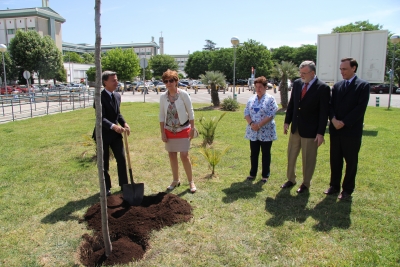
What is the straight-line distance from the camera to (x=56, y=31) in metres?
79.1

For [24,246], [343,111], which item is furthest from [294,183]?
[24,246]

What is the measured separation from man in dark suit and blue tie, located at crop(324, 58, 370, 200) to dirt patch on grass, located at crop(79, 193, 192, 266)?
7.27 ft

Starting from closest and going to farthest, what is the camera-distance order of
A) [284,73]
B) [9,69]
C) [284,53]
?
1. [284,73]
2. [9,69]
3. [284,53]

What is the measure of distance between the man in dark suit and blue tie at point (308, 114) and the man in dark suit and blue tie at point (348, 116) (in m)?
0.16

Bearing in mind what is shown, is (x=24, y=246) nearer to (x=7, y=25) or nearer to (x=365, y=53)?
(x=365, y=53)

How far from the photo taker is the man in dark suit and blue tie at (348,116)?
4109 mm

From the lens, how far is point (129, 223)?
3.58 metres

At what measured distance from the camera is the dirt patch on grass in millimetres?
3090

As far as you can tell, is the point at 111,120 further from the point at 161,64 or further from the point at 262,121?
the point at 161,64

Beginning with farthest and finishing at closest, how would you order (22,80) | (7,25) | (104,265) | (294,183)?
(7,25) → (22,80) → (294,183) → (104,265)

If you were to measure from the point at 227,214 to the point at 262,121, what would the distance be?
A: 1694mm

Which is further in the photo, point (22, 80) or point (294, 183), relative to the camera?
point (22, 80)

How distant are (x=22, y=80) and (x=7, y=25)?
35.0 m

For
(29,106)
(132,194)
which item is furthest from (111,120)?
(29,106)
